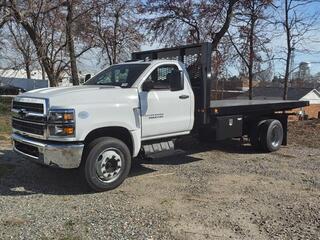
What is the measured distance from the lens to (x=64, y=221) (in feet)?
19.4

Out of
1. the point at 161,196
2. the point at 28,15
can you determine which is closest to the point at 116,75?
the point at 161,196

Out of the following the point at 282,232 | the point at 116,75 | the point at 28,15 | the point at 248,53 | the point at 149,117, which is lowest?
the point at 282,232

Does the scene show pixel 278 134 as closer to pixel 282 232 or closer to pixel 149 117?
pixel 149 117

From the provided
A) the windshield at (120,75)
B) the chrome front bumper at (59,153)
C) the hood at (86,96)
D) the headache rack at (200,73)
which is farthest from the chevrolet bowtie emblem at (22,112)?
the headache rack at (200,73)

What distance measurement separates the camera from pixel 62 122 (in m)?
6.90

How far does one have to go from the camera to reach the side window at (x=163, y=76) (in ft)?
27.1

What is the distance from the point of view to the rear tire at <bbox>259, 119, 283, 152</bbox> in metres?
10.9

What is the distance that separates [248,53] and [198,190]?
12.6 m

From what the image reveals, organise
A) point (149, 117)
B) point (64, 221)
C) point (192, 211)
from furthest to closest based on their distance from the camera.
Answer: point (149, 117) → point (192, 211) → point (64, 221)

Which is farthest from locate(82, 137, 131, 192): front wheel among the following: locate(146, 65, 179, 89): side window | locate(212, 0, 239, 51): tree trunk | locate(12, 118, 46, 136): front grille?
locate(212, 0, 239, 51): tree trunk

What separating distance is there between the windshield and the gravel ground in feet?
5.82

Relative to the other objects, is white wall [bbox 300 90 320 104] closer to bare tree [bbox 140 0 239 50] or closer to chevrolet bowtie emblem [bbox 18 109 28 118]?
bare tree [bbox 140 0 239 50]

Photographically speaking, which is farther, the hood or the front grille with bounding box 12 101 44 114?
the front grille with bounding box 12 101 44 114

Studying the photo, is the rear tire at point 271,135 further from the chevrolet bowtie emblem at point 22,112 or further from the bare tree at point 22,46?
the bare tree at point 22,46
